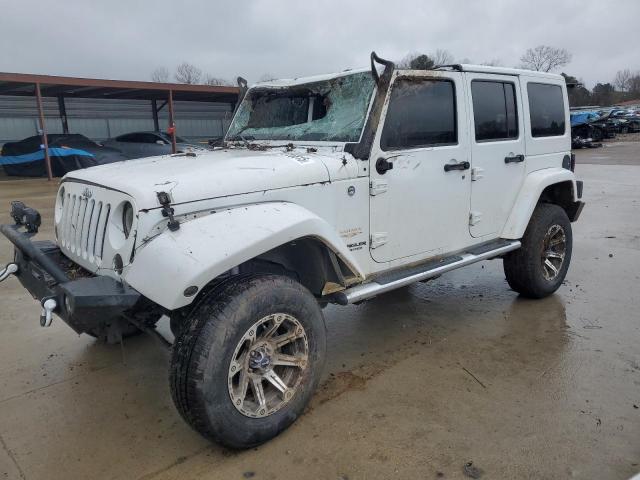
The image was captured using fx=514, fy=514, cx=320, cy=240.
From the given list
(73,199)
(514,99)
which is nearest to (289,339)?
(73,199)

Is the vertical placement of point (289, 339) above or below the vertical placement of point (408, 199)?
below

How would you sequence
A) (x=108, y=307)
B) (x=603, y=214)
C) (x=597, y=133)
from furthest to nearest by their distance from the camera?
(x=597, y=133) → (x=603, y=214) → (x=108, y=307)

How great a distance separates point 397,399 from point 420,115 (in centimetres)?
187

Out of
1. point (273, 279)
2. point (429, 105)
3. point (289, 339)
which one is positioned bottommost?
point (289, 339)

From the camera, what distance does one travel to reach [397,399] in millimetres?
3150

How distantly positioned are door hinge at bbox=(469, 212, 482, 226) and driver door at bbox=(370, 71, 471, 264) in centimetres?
6

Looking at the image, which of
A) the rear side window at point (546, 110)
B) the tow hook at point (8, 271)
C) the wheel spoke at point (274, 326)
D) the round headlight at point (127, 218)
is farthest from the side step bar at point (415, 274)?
the tow hook at point (8, 271)

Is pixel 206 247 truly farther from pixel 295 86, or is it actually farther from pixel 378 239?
pixel 295 86

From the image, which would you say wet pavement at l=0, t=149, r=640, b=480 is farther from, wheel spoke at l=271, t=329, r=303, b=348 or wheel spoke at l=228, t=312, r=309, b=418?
wheel spoke at l=271, t=329, r=303, b=348

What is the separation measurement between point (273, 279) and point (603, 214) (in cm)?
786

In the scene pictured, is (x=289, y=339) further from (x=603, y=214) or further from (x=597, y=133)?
(x=597, y=133)

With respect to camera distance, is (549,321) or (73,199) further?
(549,321)

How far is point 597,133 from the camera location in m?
28.3

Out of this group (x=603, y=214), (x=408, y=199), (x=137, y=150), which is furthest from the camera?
(x=137, y=150)
